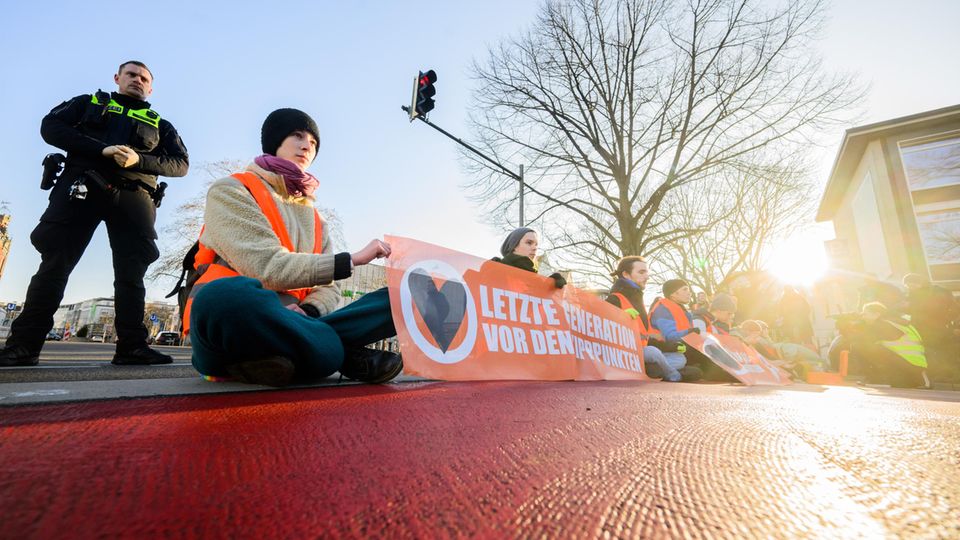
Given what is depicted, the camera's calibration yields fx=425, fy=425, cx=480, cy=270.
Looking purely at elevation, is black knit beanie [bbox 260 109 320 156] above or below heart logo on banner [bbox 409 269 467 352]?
above

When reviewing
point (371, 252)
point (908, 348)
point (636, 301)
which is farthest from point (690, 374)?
point (371, 252)

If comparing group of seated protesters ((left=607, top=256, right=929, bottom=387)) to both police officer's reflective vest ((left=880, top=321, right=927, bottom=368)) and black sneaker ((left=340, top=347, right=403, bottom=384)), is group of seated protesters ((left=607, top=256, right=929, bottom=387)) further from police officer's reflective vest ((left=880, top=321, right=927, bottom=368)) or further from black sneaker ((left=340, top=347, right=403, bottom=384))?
black sneaker ((left=340, top=347, right=403, bottom=384))

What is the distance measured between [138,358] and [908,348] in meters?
8.44

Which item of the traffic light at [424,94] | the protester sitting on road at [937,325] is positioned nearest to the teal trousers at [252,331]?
the traffic light at [424,94]

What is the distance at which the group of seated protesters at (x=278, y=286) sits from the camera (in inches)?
53.0

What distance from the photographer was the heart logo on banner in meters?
2.44

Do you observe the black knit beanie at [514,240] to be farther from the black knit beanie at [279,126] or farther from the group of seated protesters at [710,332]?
the black knit beanie at [279,126]

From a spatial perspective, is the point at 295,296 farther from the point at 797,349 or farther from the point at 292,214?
the point at 797,349

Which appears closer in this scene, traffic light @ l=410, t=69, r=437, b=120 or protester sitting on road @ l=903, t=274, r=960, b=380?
protester sitting on road @ l=903, t=274, r=960, b=380

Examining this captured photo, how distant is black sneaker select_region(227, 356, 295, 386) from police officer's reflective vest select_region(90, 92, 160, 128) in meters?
2.39

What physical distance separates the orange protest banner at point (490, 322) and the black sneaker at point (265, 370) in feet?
2.33

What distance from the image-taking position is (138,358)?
2826mm

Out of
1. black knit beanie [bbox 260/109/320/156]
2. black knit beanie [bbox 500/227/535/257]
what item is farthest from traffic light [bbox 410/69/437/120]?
black knit beanie [bbox 260/109/320/156]

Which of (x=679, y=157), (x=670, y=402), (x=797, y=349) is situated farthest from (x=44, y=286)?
(x=679, y=157)
